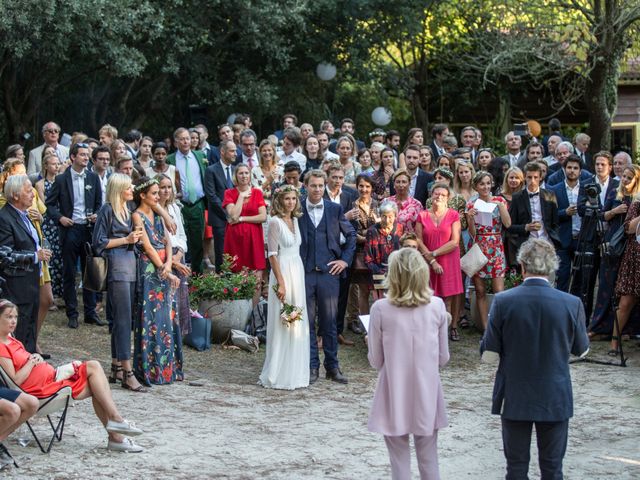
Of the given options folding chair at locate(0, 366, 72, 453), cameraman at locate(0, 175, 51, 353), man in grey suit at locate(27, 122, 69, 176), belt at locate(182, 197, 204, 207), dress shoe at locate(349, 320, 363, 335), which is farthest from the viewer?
belt at locate(182, 197, 204, 207)

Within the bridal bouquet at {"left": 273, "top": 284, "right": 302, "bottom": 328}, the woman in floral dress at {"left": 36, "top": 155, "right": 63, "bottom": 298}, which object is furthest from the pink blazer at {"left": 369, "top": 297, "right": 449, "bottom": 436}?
the woman in floral dress at {"left": 36, "top": 155, "right": 63, "bottom": 298}

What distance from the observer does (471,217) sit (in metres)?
12.3

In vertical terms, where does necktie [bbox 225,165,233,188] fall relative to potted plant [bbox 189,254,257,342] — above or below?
above

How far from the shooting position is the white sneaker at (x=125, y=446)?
7.88 m

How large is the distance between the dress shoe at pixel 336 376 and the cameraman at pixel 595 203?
10.7 feet

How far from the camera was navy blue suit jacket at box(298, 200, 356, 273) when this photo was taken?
10.5 meters

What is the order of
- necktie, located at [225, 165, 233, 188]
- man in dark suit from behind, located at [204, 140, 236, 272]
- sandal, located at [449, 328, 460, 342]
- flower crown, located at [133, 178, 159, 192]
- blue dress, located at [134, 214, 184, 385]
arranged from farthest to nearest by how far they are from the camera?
1. necktie, located at [225, 165, 233, 188]
2. man in dark suit from behind, located at [204, 140, 236, 272]
3. sandal, located at [449, 328, 460, 342]
4. blue dress, located at [134, 214, 184, 385]
5. flower crown, located at [133, 178, 159, 192]

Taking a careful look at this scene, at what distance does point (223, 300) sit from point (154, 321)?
2.07m

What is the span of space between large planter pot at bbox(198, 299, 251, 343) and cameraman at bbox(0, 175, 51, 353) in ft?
8.30

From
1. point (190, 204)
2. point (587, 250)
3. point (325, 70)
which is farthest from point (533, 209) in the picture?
point (325, 70)

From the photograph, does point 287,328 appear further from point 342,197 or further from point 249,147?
point 249,147

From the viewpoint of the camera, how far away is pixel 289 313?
10.3 meters

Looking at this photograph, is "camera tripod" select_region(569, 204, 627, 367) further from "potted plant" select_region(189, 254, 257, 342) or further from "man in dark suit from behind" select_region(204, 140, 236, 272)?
"man in dark suit from behind" select_region(204, 140, 236, 272)

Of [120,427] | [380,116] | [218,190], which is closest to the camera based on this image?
[120,427]
